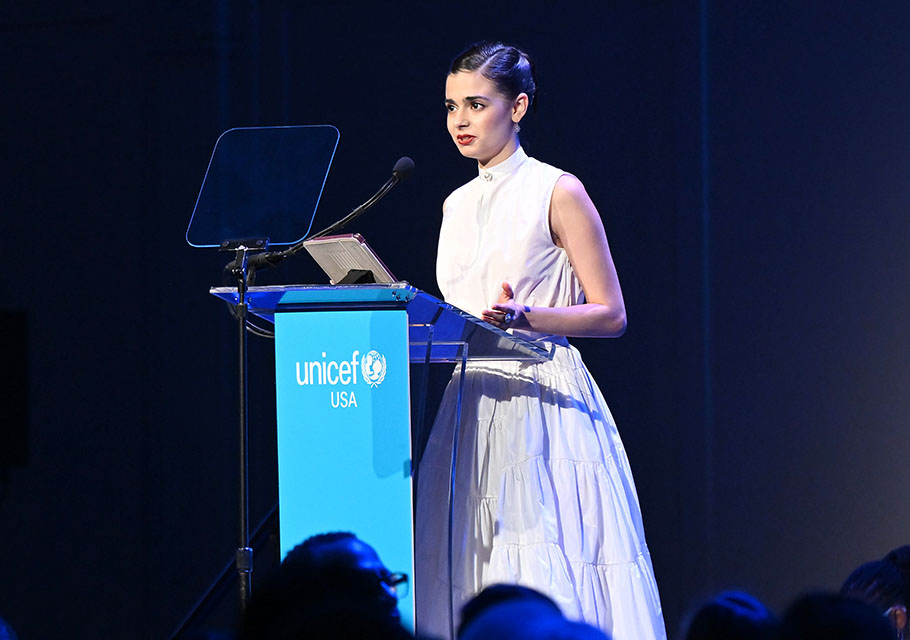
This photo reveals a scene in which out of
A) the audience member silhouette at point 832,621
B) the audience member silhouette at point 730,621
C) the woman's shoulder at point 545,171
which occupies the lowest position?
the audience member silhouette at point 730,621

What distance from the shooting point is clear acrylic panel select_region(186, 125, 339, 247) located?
251 centimetres

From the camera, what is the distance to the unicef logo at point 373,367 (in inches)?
75.3

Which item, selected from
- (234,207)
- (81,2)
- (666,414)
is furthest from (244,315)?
(81,2)

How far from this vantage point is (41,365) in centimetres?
404

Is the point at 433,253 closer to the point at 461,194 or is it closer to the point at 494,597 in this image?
the point at 461,194

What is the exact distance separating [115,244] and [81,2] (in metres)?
0.89

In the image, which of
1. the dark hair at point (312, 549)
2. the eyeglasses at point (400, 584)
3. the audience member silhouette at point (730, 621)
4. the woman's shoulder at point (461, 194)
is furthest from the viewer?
the woman's shoulder at point (461, 194)

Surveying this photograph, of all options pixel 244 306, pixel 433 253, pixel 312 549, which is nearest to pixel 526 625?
pixel 312 549

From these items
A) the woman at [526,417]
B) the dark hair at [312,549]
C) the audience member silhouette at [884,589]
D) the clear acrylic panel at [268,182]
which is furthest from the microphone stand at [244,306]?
the audience member silhouette at [884,589]

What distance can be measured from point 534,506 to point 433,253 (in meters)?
1.70

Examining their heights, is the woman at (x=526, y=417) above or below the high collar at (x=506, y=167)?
below

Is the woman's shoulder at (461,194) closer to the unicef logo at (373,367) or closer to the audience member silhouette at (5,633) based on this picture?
the unicef logo at (373,367)

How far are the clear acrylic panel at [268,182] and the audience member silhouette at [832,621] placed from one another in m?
1.72

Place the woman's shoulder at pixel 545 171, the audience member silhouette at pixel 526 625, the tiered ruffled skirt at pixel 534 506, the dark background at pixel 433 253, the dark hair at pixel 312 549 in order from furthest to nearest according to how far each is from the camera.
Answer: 1. the dark background at pixel 433 253
2. the woman's shoulder at pixel 545 171
3. the tiered ruffled skirt at pixel 534 506
4. the dark hair at pixel 312 549
5. the audience member silhouette at pixel 526 625
